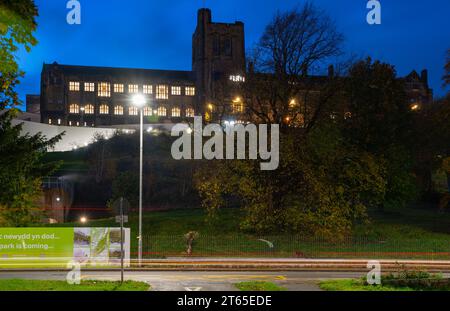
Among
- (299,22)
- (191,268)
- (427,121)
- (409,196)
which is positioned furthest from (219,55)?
(191,268)

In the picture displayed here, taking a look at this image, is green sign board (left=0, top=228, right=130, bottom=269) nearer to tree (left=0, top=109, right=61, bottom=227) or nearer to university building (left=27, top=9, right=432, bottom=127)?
tree (left=0, top=109, right=61, bottom=227)

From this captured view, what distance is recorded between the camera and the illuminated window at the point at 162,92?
5153 inches

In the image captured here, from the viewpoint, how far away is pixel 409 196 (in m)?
53.2

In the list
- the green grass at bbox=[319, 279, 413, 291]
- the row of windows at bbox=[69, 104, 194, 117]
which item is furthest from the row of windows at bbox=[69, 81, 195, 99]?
the green grass at bbox=[319, 279, 413, 291]

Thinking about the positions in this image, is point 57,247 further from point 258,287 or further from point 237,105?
point 237,105

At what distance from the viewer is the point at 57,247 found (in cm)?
2602

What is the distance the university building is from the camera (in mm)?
121562

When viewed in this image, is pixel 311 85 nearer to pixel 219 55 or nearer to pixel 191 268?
pixel 191 268

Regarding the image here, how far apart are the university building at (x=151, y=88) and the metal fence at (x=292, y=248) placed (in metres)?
84.9

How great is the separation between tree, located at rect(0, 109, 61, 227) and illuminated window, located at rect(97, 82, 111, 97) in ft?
328

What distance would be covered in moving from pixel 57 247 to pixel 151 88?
10906cm

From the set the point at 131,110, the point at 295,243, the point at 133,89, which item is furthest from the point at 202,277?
the point at 133,89

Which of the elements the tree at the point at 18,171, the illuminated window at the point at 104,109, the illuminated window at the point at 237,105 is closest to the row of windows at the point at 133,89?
the illuminated window at the point at 104,109

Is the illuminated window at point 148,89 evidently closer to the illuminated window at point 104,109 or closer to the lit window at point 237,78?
the illuminated window at point 104,109
